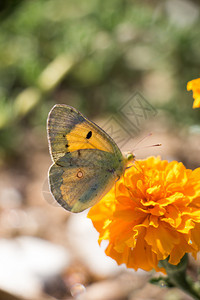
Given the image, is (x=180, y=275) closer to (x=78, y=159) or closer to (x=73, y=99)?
(x=78, y=159)

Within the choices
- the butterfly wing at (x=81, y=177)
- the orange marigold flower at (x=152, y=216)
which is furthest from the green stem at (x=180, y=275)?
the butterfly wing at (x=81, y=177)

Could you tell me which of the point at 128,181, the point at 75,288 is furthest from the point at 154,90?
the point at 128,181

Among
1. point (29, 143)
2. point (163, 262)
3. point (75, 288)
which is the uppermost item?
point (163, 262)

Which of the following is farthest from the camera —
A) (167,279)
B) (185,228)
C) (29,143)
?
(29,143)

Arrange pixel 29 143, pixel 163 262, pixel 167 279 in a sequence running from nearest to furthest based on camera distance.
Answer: pixel 163 262 < pixel 167 279 < pixel 29 143

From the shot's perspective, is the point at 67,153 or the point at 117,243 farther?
the point at 67,153

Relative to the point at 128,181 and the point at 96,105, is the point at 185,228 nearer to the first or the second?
the point at 128,181
